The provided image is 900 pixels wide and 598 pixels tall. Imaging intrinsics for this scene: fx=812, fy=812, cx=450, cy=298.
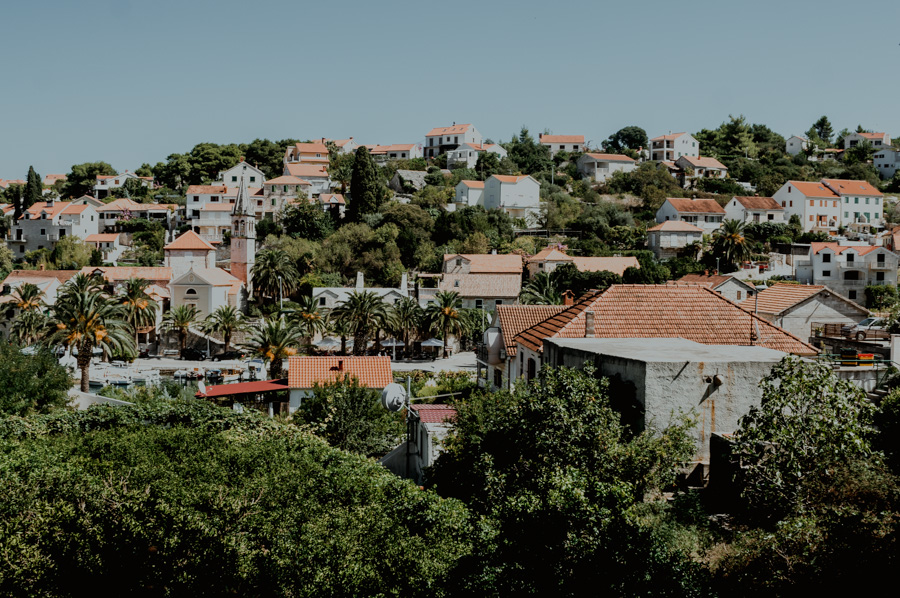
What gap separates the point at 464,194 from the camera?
101m

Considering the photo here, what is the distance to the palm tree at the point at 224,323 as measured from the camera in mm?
61250

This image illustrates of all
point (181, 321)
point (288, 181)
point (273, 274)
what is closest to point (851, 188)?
point (288, 181)

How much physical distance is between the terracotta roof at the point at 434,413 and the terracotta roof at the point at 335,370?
35.0 ft

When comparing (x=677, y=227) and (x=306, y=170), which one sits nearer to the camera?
(x=677, y=227)

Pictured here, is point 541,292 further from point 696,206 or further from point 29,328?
point 29,328

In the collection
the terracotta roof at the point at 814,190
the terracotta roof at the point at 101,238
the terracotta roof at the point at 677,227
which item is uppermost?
the terracotta roof at the point at 814,190

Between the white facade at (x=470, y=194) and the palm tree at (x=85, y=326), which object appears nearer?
the palm tree at (x=85, y=326)

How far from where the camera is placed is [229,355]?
62000 mm

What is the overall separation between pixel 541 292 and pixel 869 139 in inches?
4175

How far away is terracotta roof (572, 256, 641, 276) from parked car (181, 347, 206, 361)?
32700 millimetres

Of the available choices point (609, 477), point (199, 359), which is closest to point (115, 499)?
point (609, 477)

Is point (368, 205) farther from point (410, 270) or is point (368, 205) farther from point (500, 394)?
point (500, 394)

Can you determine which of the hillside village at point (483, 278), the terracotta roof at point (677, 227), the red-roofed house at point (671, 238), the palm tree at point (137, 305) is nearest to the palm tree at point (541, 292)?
the hillside village at point (483, 278)

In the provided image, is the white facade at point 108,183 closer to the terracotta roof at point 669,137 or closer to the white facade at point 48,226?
the white facade at point 48,226
